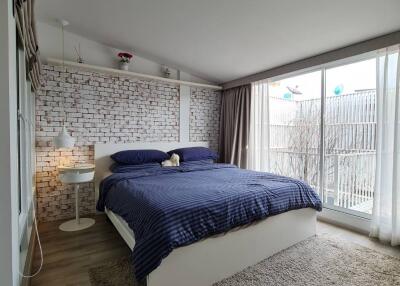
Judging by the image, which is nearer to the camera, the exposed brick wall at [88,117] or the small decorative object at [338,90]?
the exposed brick wall at [88,117]

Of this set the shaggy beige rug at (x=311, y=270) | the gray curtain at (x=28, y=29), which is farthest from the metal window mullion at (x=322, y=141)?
the gray curtain at (x=28, y=29)

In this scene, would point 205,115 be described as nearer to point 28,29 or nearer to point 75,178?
point 75,178

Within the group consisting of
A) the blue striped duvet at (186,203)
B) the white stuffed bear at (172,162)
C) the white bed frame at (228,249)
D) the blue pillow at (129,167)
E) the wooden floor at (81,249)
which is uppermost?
the white stuffed bear at (172,162)

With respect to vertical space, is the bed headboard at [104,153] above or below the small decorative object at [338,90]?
below

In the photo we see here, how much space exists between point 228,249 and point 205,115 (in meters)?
2.94

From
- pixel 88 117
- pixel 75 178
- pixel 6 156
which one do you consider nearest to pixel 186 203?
pixel 6 156

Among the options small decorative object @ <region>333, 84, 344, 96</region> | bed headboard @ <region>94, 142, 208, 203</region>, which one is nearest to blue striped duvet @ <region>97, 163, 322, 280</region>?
bed headboard @ <region>94, 142, 208, 203</region>

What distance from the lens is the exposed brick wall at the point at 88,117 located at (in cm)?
301

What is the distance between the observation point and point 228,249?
187cm

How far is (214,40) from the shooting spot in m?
2.98

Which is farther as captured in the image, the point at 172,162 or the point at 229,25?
the point at 172,162

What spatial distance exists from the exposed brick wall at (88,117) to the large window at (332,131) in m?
1.81

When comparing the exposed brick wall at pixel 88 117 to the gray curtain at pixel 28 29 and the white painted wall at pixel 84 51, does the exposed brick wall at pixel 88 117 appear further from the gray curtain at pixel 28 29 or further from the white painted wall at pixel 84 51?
the gray curtain at pixel 28 29

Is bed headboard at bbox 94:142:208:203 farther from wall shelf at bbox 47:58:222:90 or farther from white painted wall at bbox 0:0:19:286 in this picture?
white painted wall at bbox 0:0:19:286
